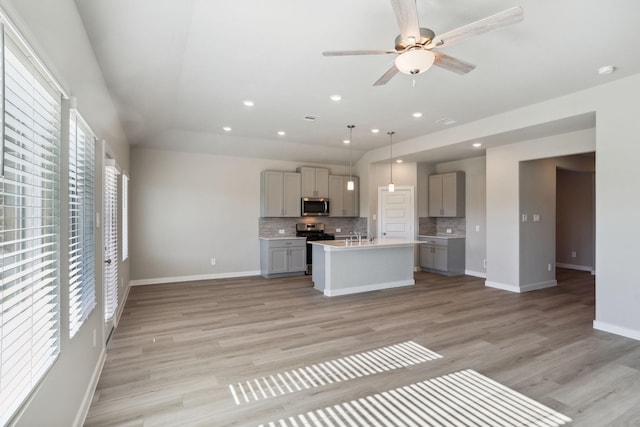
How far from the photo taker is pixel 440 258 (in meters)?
7.38

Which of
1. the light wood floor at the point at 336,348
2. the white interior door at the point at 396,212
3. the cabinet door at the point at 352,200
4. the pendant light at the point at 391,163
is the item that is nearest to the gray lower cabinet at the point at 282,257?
the light wood floor at the point at 336,348

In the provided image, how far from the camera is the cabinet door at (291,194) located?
7348 millimetres

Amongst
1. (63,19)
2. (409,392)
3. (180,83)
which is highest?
(180,83)

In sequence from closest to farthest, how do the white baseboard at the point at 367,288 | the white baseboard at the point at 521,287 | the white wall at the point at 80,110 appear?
the white wall at the point at 80,110, the white baseboard at the point at 367,288, the white baseboard at the point at 521,287

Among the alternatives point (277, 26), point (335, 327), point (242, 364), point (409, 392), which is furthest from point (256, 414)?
point (277, 26)

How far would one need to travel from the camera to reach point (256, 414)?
Result: 2.25m

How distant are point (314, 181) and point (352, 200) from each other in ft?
3.76

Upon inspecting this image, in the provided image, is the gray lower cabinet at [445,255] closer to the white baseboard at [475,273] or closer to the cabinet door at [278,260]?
the white baseboard at [475,273]

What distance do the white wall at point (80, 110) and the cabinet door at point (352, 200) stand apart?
5749 mm

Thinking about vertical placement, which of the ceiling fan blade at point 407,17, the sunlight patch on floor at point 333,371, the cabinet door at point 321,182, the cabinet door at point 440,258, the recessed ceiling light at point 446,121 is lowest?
the sunlight patch on floor at point 333,371

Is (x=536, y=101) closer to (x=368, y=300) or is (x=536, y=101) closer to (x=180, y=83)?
(x=368, y=300)

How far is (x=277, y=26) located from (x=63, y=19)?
4.70 feet

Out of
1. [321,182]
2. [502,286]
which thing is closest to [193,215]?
[321,182]

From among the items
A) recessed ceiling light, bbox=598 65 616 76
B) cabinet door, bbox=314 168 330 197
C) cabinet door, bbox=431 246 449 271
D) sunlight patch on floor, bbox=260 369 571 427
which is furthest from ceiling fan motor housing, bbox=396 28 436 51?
cabinet door, bbox=431 246 449 271
